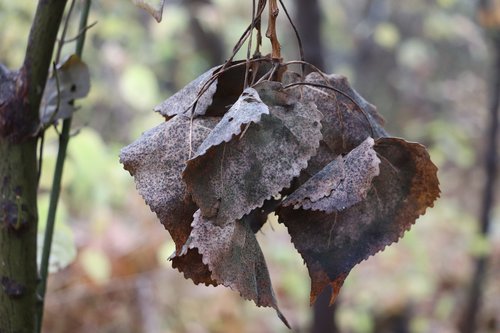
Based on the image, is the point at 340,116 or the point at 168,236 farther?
the point at 168,236

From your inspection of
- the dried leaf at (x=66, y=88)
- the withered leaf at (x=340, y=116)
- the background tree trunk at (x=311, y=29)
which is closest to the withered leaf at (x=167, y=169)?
the withered leaf at (x=340, y=116)

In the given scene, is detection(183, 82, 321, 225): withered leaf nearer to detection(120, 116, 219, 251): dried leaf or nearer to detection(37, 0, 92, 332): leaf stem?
detection(120, 116, 219, 251): dried leaf

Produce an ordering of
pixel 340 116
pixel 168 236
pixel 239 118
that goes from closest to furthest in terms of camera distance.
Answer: pixel 239 118, pixel 340 116, pixel 168 236

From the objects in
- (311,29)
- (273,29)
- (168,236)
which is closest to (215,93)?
(273,29)

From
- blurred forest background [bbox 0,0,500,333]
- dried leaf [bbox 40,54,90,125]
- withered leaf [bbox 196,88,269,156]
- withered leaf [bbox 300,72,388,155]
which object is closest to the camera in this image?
withered leaf [bbox 196,88,269,156]

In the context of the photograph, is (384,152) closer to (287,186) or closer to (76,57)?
(287,186)

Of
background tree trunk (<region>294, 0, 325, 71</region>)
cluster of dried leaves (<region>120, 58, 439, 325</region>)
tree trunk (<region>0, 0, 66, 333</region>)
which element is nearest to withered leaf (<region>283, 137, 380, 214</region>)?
cluster of dried leaves (<region>120, 58, 439, 325</region>)

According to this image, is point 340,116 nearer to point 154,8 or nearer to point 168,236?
point 154,8
